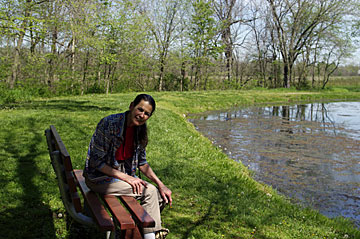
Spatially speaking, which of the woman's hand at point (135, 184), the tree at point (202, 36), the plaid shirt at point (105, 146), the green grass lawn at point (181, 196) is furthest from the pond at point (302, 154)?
the tree at point (202, 36)

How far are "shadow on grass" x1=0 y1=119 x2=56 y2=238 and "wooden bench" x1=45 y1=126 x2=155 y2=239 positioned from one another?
0.88m

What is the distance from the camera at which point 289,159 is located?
332 inches

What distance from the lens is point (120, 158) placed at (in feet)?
10.3

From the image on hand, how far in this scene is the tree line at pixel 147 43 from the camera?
18578 mm

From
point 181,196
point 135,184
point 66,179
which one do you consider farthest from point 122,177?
point 181,196

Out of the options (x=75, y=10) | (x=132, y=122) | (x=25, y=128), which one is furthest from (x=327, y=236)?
(x=75, y=10)

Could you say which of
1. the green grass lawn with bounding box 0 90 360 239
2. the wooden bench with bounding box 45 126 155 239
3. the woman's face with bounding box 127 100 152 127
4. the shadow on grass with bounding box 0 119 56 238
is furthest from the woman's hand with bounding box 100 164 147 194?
the shadow on grass with bounding box 0 119 56 238

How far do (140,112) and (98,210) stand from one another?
941mm

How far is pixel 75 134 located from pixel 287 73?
33.3 meters

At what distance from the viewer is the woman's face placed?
3.07 m

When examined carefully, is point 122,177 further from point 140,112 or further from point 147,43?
point 147,43

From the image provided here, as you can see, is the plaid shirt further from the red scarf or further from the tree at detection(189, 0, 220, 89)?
the tree at detection(189, 0, 220, 89)

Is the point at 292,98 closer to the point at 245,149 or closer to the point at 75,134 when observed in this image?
the point at 245,149

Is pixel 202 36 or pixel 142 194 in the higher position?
pixel 202 36
